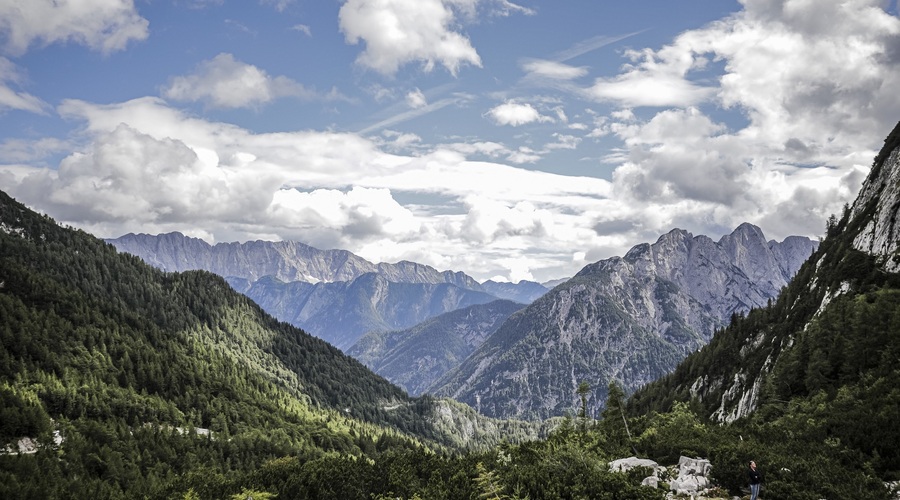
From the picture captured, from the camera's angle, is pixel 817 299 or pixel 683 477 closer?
pixel 683 477

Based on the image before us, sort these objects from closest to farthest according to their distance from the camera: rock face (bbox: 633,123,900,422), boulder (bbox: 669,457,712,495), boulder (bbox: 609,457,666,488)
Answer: boulder (bbox: 669,457,712,495), boulder (bbox: 609,457,666,488), rock face (bbox: 633,123,900,422)

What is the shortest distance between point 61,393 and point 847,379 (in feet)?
707

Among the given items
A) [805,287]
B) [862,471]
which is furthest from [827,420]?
[805,287]

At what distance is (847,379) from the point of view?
5419 cm

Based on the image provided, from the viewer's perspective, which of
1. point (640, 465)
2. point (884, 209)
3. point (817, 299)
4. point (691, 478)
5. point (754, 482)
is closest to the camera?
point (754, 482)

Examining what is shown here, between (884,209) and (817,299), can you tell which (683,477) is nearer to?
(884,209)

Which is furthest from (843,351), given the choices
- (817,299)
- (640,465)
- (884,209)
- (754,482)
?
(817,299)

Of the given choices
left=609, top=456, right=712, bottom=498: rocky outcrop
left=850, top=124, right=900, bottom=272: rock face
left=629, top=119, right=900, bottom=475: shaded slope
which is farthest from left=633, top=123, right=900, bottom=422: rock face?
left=609, top=456, right=712, bottom=498: rocky outcrop

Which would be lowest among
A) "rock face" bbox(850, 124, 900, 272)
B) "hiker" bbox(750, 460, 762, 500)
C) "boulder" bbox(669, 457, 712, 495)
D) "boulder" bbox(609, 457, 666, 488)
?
"boulder" bbox(609, 457, 666, 488)

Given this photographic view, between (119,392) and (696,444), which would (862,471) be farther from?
(119,392)

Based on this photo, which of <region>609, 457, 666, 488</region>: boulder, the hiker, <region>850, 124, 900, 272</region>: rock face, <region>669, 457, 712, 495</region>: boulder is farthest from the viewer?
<region>850, 124, 900, 272</region>: rock face

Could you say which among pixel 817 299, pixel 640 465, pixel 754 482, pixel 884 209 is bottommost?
pixel 640 465

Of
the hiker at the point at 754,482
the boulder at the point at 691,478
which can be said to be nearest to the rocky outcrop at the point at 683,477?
the boulder at the point at 691,478

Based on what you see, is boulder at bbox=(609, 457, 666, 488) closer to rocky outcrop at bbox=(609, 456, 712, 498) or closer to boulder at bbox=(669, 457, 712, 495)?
rocky outcrop at bbox=(609, 456, 712, 498)
